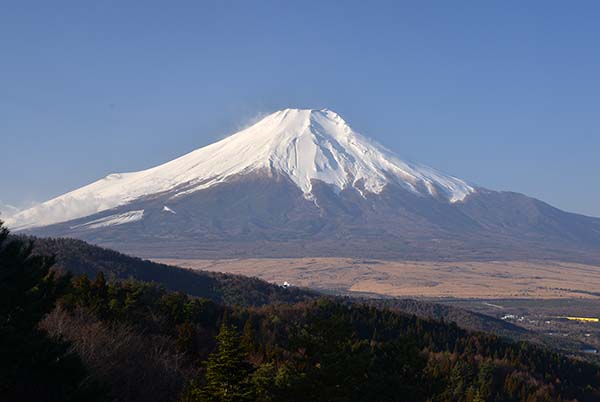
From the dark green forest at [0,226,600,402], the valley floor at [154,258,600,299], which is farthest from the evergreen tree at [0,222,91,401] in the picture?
the valley floor at [154,258,600,299]

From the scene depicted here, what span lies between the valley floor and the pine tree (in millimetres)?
123821

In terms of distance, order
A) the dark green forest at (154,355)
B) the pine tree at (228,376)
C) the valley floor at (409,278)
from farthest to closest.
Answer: the valley floor at (409,278)
the pine tree at (228,376)
the dark green forest at (154,355)

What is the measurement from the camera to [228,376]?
1938 cm

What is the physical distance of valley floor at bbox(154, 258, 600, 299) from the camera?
156 meters

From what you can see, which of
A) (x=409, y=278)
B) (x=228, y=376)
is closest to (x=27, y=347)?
(x=228, y=376)

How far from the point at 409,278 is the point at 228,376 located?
157 meters

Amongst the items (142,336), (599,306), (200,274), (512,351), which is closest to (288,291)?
(200,274)

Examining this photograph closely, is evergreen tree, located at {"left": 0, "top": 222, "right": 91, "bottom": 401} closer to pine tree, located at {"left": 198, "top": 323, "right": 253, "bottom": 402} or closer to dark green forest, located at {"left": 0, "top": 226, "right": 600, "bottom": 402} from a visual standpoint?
dark green forest, located at {"left": 0, "top": 226, "right": 600, "bottom": 402}

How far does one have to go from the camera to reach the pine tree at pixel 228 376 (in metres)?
19.2

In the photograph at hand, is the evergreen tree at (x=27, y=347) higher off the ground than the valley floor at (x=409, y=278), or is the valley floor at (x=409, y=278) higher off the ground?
the evergreen tree at (x=27, y=347)

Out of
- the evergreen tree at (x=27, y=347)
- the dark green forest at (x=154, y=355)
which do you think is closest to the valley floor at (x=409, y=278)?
the dark green forest at (x=154, y=355)

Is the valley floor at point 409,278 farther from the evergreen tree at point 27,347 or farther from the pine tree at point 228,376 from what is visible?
the evergreen tree at point 27,347

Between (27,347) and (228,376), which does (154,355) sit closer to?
(228,376)

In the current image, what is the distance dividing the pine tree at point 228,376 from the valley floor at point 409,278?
12382 cm
